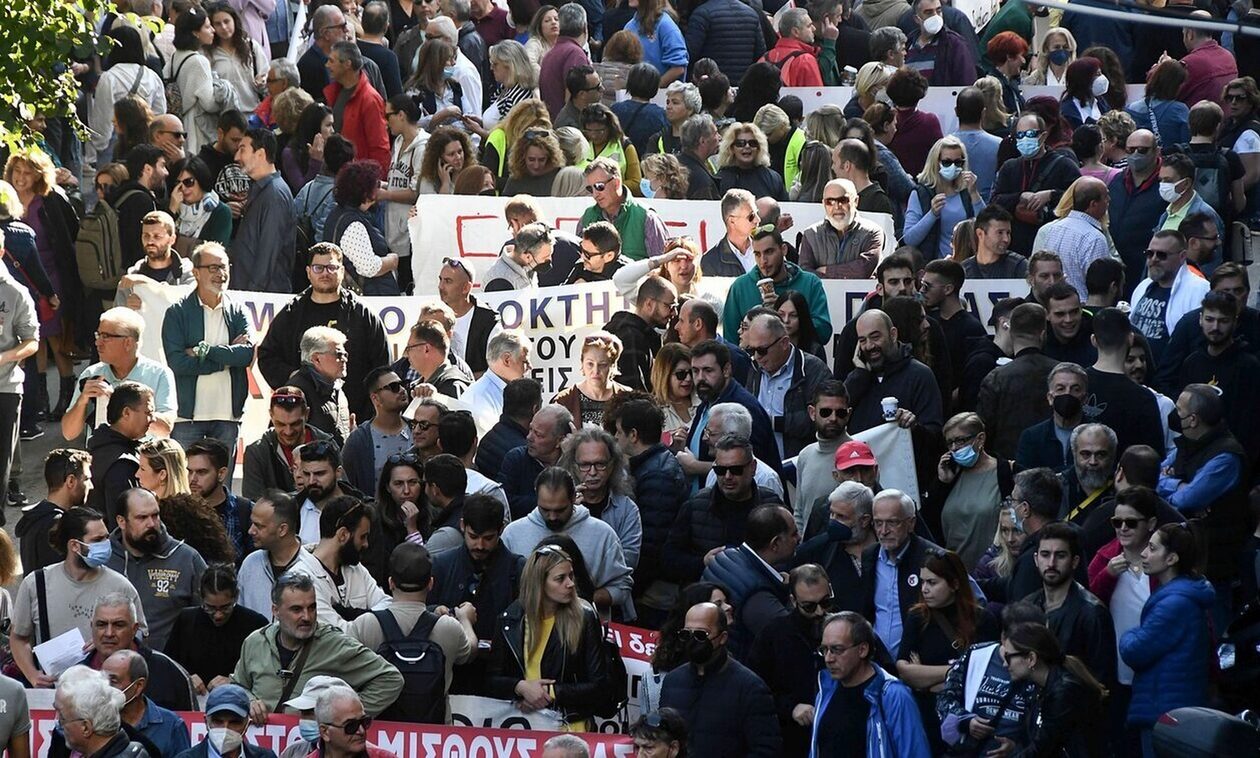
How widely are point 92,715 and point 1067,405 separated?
17.9 feet

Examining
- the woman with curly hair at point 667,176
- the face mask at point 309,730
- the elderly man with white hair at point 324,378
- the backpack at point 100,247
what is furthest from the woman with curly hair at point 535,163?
the face mask at point 309,730

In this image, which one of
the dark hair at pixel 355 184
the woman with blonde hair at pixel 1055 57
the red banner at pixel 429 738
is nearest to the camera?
the red banner at pixel 429 738

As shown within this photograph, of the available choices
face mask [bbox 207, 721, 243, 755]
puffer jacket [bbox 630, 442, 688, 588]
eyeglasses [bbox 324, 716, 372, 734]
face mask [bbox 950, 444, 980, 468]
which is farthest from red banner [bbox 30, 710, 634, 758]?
face mask [bbox 950, 444, 980, 468]

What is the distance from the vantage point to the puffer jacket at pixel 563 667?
36.3 feet

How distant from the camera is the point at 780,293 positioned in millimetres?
15148

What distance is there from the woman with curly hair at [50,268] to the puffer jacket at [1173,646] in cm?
860

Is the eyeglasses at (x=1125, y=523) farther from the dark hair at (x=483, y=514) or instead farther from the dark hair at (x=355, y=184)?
the dark hair at (x=355, y=184)

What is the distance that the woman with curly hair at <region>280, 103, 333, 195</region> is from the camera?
18.3m

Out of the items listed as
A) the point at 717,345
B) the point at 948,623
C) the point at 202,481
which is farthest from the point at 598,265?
the point at 948,623

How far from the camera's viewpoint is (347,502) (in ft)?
39.0

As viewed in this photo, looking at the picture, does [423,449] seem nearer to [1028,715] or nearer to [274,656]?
[274,656]

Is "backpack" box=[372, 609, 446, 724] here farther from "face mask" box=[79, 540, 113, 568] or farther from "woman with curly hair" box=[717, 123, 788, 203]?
"woman with curly hair" box=[717, 123, 788, 203]

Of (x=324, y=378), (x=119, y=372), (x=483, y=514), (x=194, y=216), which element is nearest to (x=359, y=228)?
(x=194, y=216)

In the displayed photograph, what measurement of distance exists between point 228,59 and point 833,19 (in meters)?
6.40
